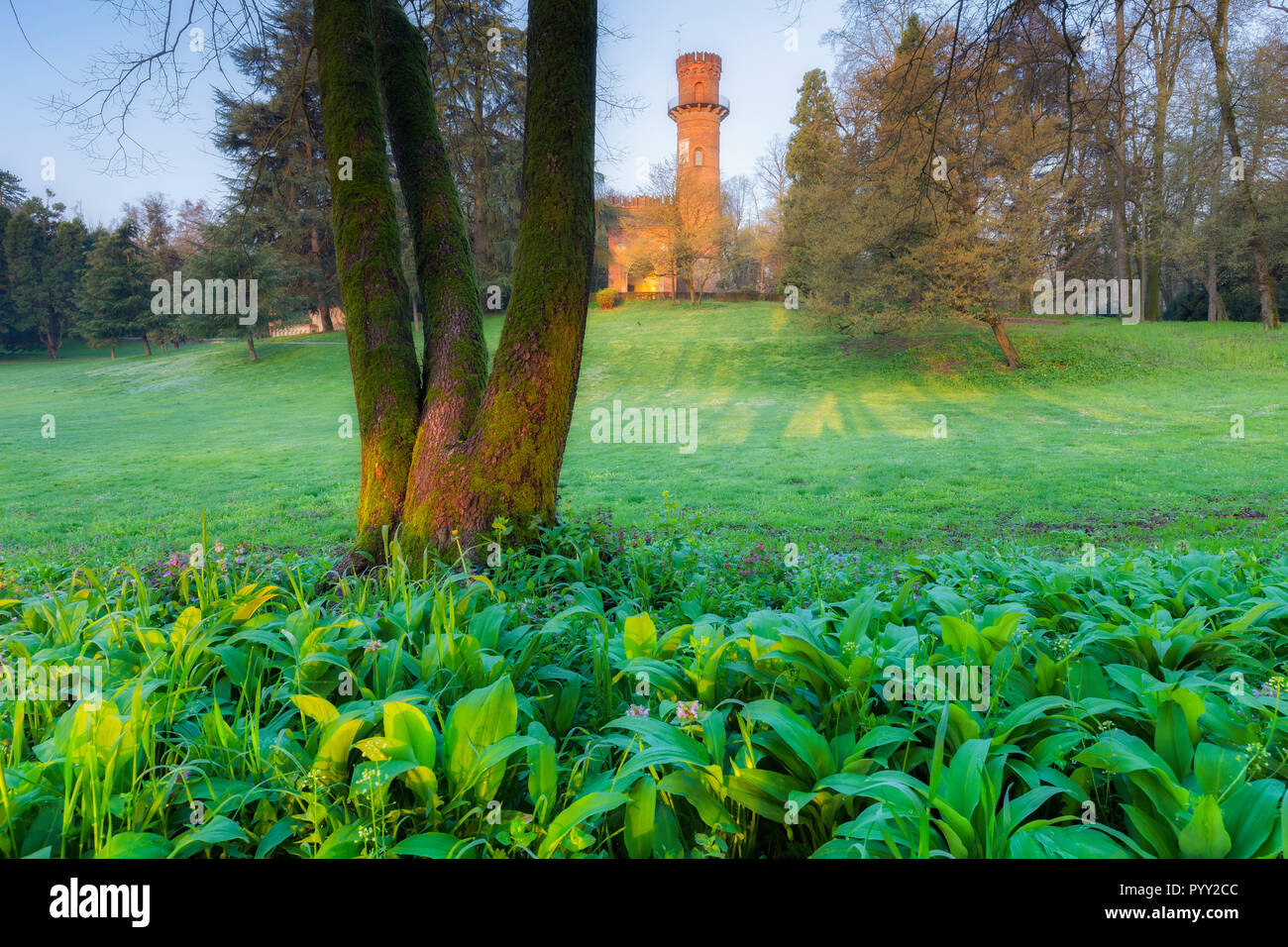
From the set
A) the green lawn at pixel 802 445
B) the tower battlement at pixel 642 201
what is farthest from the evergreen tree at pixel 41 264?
the tower battlement at pixel 642 201

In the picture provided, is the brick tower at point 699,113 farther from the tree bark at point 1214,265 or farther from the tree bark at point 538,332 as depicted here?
the tree bark at point 538,332

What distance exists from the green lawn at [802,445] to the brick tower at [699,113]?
691 inches

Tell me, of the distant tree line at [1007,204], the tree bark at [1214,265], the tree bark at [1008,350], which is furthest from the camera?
the tree bark at [1008,350]

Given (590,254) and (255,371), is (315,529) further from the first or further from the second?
(255,371)

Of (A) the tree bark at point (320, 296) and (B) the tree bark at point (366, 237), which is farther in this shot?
(A) the tree bark at point (320, 296)

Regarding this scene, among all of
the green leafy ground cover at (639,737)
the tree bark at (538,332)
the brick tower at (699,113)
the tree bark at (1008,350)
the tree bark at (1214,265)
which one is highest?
the brick tower at (699,113)

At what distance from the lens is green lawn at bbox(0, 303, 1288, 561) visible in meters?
Answer: 7.30

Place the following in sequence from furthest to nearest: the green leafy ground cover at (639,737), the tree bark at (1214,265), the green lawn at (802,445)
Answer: the tree bark at (1214,265)
the green lawn at (802,445)
the green leafy ground cover at (639,737)

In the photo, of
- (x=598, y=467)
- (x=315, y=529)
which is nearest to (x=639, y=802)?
(x=315, y=529)

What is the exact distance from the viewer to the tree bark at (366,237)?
159 inches

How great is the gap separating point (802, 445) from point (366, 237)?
1013 centimetres

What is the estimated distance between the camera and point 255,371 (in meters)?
26.5

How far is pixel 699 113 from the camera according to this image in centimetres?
4025
